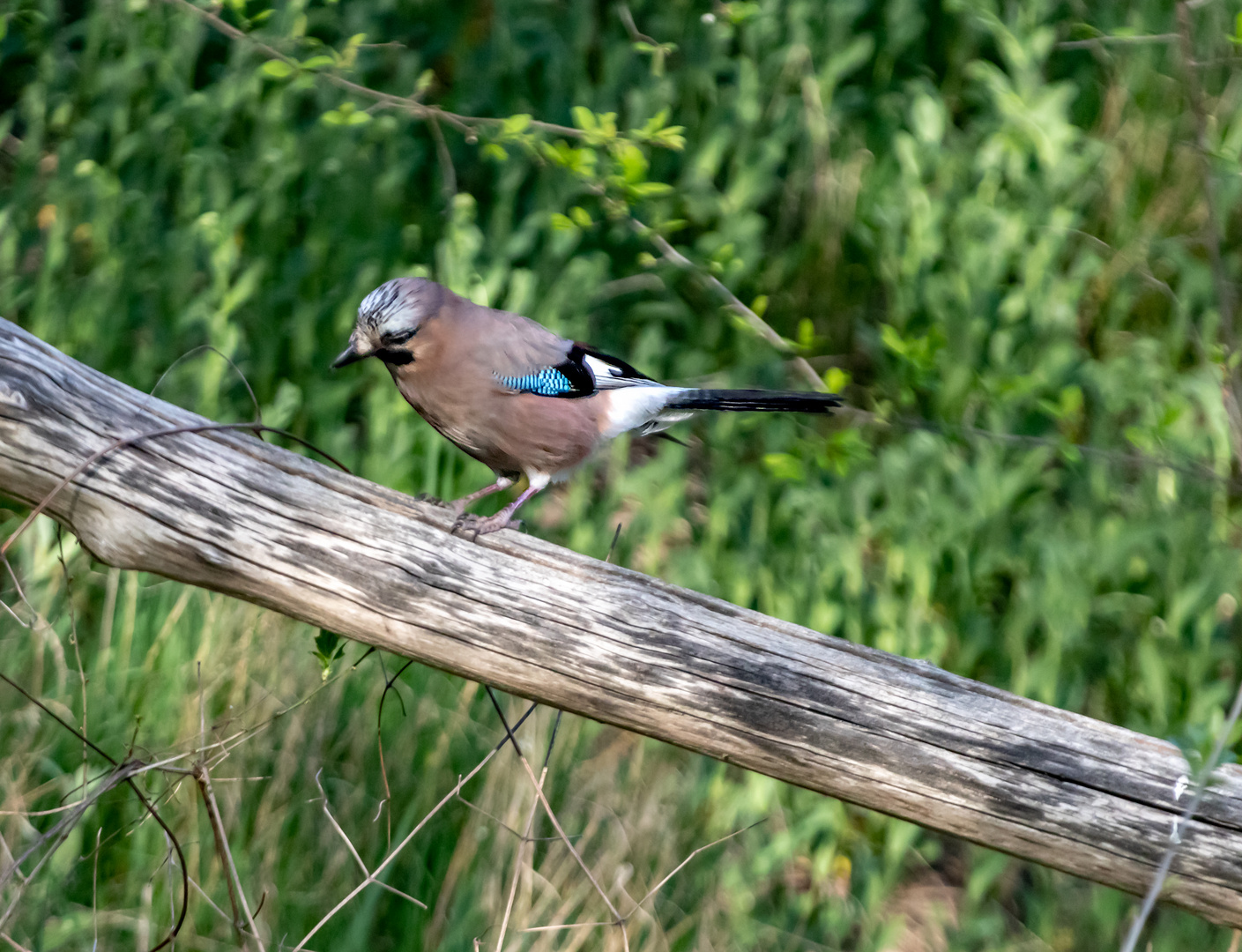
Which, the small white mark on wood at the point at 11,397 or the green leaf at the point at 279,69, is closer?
the small white mark on wood at the point at 11,397

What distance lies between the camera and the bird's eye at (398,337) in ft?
9.27

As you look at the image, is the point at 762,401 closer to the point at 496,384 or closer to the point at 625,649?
the point at 496,384

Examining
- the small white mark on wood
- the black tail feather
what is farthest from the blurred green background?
the small white mark on wood

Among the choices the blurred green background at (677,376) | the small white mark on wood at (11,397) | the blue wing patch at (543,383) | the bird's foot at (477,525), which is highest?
the small white mark on wood at (11,397)

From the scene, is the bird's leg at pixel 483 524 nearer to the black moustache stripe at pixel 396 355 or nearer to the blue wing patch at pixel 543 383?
the blue wing patch at pixel 543 383

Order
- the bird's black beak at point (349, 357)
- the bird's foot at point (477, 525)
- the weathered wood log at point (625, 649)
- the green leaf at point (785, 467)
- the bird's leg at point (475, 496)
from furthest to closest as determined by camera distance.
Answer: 1. the green leaf at point (785, 467)
2. the bird's black beak at point (349, 357)
3. the bird's leg at point (475, 496)
4. the bird's foot at point (477, 525)
5. the weathered wood log at point (625, 649)

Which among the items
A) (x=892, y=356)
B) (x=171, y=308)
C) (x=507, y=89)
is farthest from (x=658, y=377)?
(x=171, y=308)

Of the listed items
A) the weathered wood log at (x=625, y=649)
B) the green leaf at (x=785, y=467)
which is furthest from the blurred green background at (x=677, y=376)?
the weathered wood log at (x=625, y=649)

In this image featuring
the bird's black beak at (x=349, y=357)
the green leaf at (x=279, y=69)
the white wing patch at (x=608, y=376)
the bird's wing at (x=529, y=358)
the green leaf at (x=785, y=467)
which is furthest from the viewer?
the green leaf at (x=279, y=69)

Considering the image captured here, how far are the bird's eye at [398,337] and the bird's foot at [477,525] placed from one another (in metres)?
0.54

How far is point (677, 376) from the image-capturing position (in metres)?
5.23

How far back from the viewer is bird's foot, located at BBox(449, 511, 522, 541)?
2229 mm

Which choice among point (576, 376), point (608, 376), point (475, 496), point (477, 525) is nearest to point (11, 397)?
point (477, 525)

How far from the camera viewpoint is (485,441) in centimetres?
297
